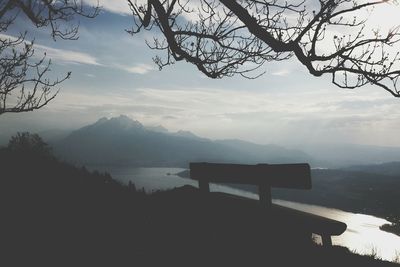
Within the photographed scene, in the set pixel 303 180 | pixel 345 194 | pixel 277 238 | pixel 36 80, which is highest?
pixel 36 80

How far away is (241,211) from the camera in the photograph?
744 centimetres

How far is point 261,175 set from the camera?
7359 millimetres

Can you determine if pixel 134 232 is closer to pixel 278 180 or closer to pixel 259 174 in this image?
pixel 259 174

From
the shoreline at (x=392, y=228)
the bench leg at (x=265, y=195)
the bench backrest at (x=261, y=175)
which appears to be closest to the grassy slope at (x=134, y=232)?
the bench leg at (x=265, y=195)

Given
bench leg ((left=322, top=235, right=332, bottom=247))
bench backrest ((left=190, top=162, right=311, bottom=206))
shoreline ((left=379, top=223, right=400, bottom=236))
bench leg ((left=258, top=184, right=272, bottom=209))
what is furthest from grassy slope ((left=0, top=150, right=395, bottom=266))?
shoreline ((left=379, top=223, right=400, bottom=236))

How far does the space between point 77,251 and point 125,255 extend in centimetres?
76

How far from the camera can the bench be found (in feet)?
20.7

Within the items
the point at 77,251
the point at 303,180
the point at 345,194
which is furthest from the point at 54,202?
the point at 345,194

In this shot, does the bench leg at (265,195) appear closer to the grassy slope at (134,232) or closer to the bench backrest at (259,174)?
the bench backrest at (259,174)

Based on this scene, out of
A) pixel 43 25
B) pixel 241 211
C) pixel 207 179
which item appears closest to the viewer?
pixel 241 211

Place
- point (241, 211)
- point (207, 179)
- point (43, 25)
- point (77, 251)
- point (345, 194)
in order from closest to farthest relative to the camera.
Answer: point (77, 251)
point (241, 211)
point (43, 25)
point (207, 179)
point (345, 194)

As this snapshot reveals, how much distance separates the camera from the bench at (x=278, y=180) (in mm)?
6309

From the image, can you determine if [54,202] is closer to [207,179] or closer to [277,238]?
[207,179]

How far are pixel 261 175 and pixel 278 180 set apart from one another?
1.62 ft
